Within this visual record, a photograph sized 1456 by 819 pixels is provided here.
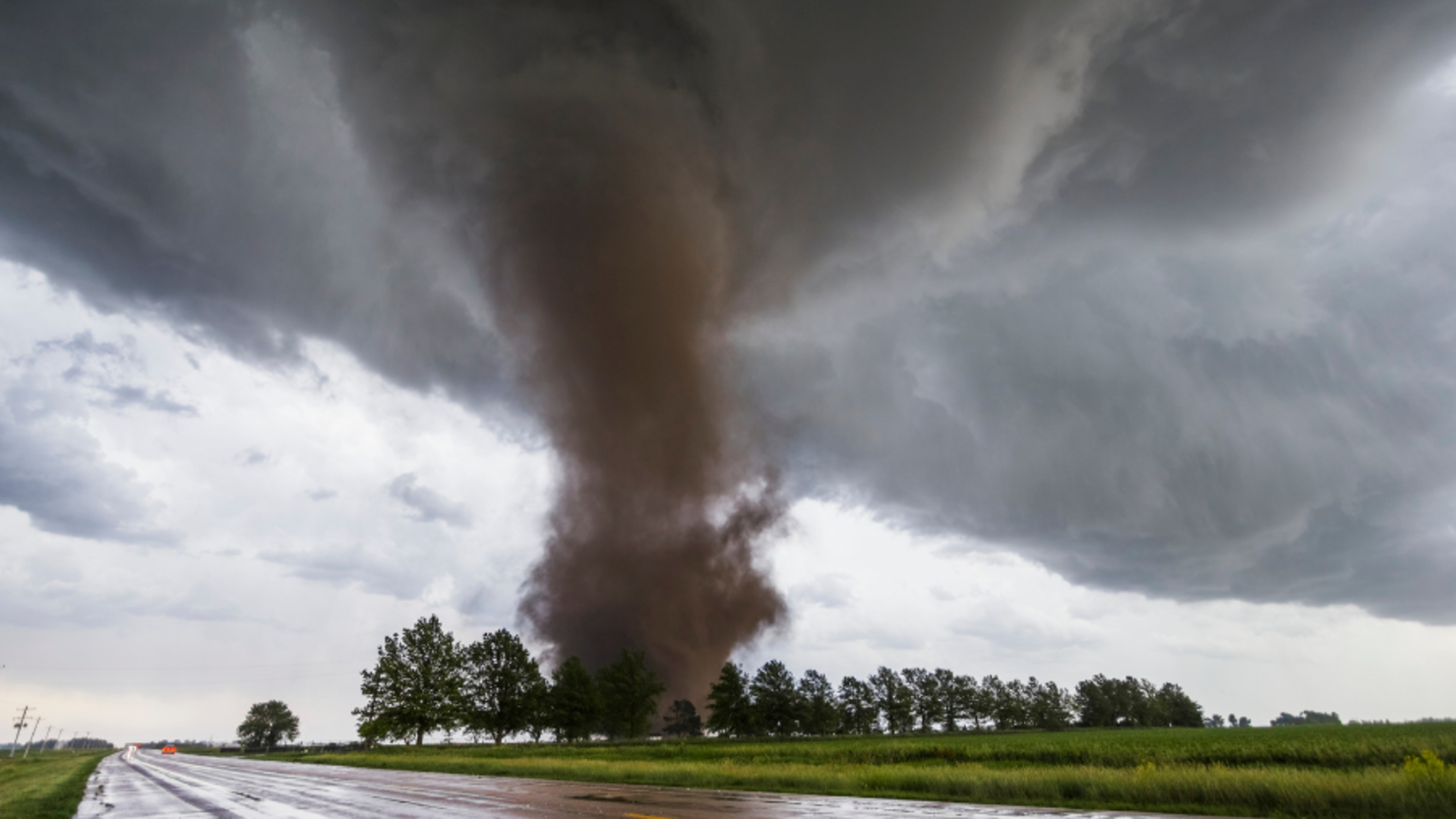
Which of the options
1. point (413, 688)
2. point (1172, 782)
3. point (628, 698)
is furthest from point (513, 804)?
point (628, 698)

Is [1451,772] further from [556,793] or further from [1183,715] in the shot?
[1183,715]

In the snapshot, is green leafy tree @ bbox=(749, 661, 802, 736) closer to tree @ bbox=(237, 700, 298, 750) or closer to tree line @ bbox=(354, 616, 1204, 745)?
tree line @ bbox=(354, 616, 1204, 745)

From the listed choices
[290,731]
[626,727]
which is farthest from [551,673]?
[290,731]

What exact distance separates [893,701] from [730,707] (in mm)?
40504

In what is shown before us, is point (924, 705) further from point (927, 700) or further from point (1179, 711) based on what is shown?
point (1179, 711)

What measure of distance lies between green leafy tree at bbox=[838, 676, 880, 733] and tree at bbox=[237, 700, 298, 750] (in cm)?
14016

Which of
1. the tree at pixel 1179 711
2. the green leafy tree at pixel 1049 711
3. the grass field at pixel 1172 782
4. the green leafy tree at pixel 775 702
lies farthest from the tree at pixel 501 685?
the tree at pixel 1179 711

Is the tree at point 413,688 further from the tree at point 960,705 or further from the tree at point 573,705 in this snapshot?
the tree at point 960,705

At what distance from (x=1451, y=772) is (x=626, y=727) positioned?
9324 centimetres

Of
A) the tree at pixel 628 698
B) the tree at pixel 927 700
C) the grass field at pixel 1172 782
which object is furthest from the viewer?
the tree at pixel 927 700

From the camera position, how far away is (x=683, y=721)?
15400cm

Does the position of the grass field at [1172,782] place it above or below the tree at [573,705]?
below

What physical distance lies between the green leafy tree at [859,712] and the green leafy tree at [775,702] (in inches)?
782

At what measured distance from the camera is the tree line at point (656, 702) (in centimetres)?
6869
